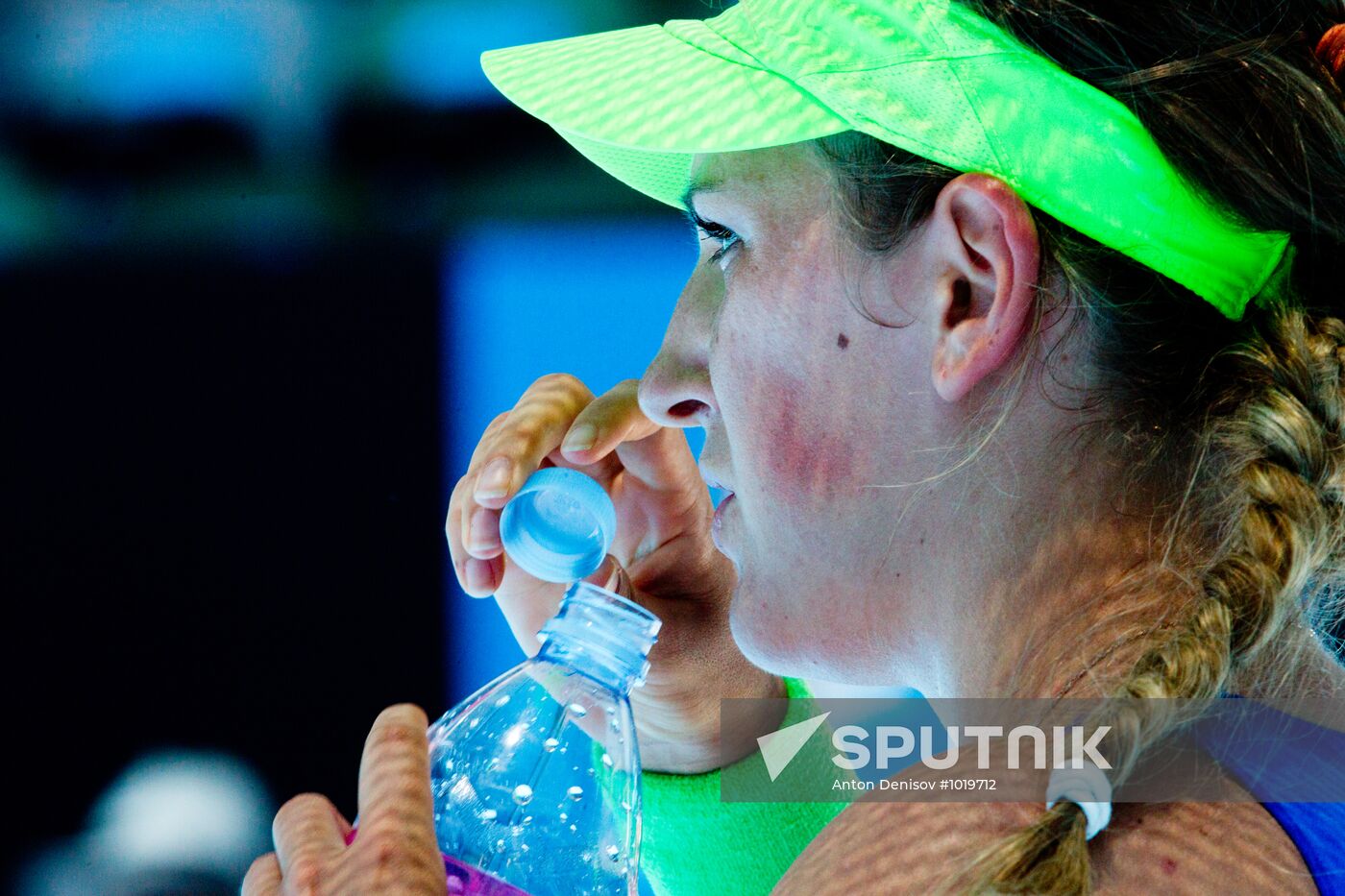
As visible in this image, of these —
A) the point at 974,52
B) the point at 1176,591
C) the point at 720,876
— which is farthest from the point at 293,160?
the point at 1176,591

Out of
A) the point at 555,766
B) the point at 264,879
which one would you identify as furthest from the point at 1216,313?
the point at 264,879

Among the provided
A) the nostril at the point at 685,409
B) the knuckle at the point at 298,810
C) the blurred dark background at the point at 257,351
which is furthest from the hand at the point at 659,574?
the blurred dark background at the point at 257,351

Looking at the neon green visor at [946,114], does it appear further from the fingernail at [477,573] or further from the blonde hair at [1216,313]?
the fingernail at [477,573]

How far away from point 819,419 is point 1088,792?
0.97ft

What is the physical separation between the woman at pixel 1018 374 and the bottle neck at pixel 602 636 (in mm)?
115

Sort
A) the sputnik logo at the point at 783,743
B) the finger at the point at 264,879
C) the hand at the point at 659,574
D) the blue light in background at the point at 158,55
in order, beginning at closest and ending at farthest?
the finger at the point at 264,879 < the hand at the point at 659,574 < the sputnik logo at the point at 783,743 < the blue light in background at the point at 158,55

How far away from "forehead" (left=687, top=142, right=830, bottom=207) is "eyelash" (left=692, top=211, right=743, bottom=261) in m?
0.02

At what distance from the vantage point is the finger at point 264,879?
634mm

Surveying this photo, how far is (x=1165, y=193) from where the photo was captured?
66cm

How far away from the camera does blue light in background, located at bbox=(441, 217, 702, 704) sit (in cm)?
170

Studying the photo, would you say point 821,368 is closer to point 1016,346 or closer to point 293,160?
point 1016,346

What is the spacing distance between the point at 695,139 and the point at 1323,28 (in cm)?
34

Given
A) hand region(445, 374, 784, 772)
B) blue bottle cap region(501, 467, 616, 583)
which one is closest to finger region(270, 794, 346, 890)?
blue bottle cap region(501, 467, 616, 583)

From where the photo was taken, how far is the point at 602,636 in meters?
0.77
